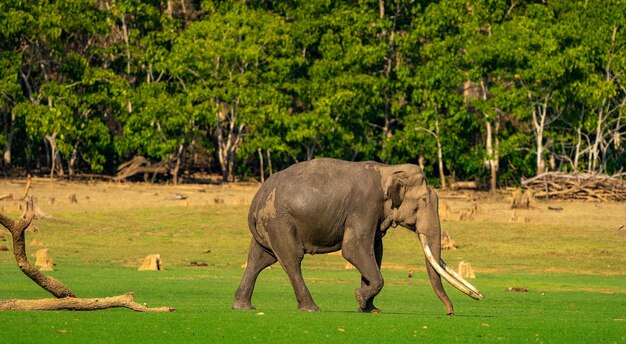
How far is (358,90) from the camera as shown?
53969 mm

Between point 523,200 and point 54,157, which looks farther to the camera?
point 54,157

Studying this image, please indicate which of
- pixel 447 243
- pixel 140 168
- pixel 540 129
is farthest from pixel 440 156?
pixel 447 243

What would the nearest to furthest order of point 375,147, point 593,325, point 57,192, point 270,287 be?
1. point 593,325
2. point 270,287
3. point 57,192
4. point 375,147

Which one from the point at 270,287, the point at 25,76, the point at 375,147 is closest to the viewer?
the point at 270,287

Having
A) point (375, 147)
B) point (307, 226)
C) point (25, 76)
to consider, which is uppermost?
point (307, 226)

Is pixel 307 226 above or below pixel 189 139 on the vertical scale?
above

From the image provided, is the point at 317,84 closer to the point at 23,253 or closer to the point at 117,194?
the point at 117,194

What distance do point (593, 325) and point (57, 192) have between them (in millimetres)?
29792

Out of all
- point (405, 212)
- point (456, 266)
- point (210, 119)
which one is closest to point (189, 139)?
point (210, 119)

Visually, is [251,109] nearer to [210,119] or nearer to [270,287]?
[210,119]

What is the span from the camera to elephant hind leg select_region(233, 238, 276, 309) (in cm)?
2080

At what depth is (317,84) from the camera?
54.0 metres

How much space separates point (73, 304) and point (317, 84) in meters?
36.1

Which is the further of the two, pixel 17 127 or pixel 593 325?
pixel 17 127
